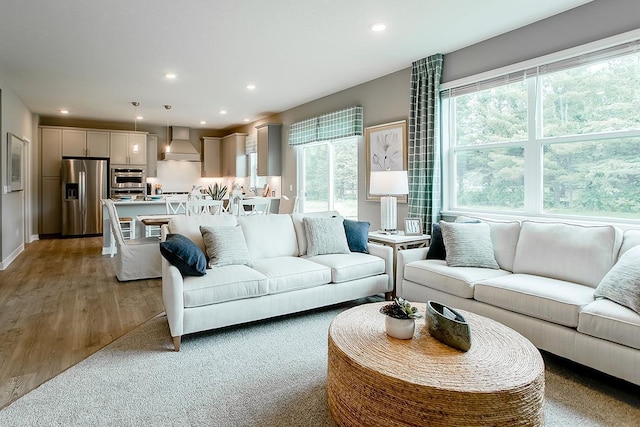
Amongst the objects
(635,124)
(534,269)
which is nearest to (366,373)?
(534,269)

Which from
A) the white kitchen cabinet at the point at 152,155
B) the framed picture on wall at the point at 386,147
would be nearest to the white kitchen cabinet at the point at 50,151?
the white kitchen cabinet at the point at 152,155

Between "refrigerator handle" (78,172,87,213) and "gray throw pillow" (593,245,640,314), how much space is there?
9.12 m

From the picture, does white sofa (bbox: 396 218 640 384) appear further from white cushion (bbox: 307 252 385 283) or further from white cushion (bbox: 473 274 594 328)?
white cushion (bbox: 307 252 385 283)

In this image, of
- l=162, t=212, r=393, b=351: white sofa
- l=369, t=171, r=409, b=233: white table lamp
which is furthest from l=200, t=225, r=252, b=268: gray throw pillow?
l=369, t=171, r=409, b=233: white table lamp

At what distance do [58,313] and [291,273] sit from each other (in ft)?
7.09

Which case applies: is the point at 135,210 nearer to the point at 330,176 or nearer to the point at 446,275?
the point at 330,176

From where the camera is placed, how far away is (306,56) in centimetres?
448

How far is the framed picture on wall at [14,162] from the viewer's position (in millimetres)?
5637

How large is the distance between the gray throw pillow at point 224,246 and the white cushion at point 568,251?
2.30m

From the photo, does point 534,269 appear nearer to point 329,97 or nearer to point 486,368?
point 486,368

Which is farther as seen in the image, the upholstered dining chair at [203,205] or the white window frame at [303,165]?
the white window frame at [303,165]

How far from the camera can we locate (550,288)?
265 cm

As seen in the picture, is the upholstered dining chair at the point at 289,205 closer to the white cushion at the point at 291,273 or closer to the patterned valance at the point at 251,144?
the patterned valance at the point at 251,144

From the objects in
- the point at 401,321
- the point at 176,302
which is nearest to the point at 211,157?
the point at 176,302
